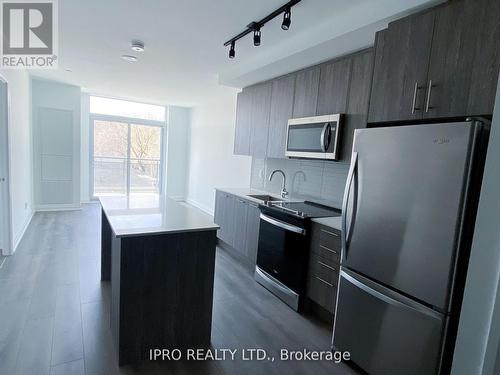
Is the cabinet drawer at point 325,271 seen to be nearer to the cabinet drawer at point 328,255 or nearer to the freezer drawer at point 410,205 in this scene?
the cabinet drawer at point 328,255

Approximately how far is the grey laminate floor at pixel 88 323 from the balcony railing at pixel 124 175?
3437 mm

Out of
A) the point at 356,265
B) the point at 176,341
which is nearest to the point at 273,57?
the point at 356,265

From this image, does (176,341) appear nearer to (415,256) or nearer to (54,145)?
(415,256)

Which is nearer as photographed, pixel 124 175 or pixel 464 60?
pixel 464 60

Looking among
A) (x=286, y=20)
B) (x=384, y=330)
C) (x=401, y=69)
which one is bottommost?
(x=384, y=330)

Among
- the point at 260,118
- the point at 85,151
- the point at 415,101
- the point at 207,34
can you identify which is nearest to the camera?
the point at 415,101

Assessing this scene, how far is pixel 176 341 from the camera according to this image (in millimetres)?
2043

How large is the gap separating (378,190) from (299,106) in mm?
1675

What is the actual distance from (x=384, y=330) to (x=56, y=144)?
21.1 feet

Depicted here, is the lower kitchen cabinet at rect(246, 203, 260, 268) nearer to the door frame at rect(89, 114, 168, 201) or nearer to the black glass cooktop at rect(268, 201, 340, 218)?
the black glass cooktop at rect(268, 201, 340, 218)

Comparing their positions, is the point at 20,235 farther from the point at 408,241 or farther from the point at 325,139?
the point at 408,241

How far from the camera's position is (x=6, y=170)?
11.4 ft

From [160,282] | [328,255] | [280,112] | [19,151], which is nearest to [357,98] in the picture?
[280,112]

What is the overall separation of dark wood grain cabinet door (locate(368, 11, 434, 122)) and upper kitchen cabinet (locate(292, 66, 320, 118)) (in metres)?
0.94
